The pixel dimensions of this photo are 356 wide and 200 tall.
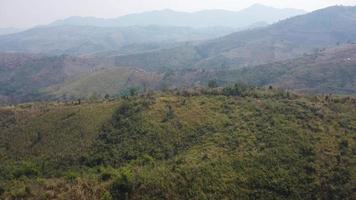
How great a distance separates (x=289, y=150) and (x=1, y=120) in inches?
2200

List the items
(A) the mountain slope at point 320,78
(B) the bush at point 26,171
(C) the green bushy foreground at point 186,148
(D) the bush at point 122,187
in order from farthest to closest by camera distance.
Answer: (A) the mountain slope at point 320,78, (B) the bush at point 26,171, (C) the green bushy foreground at point 186,148, (D) the bush at point 122,187

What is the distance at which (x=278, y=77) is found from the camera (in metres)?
194

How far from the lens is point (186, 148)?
6250cm

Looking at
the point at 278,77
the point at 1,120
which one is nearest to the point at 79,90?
the point at 278,77

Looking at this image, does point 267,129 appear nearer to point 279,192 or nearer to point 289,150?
point 289,150

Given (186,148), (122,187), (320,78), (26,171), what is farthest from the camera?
(320,78)

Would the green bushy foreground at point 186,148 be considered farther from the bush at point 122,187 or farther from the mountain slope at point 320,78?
the mountain slope at point 320,78

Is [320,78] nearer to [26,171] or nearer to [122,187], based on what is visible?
[122,187]

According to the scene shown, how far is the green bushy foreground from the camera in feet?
165

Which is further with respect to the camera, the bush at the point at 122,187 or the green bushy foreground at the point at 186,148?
the green bushy foreground at the point at 186,148

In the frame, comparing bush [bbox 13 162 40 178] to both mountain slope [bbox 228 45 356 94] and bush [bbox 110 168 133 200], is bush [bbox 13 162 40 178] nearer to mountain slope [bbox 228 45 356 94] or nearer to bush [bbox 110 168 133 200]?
bush [bbox 110 168 133 200]

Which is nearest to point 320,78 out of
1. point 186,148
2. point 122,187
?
point 186,148

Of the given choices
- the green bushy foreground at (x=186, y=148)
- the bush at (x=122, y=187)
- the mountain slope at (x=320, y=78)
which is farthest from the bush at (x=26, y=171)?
the mountain slope at (x=320, y=78)

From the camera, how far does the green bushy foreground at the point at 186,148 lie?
Result: 165 ft
